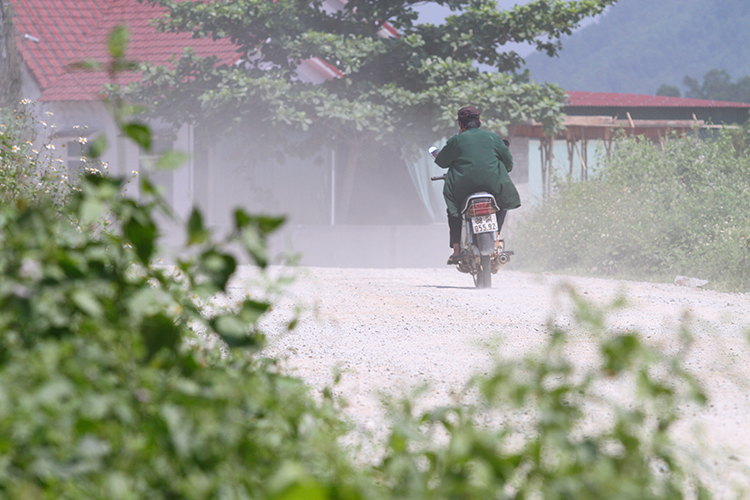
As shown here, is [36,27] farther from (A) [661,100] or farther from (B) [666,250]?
(A) [661,100]

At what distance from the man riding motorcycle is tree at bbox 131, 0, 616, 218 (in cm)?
371

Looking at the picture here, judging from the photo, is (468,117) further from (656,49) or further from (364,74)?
(656,49)

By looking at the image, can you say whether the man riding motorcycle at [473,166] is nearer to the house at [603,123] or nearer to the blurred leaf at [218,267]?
the house at [603,123]

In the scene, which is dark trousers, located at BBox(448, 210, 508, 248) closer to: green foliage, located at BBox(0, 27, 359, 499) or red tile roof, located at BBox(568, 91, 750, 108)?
green foliage, located at BBox(0, 27, 359, 499)

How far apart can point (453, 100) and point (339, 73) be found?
2.18m

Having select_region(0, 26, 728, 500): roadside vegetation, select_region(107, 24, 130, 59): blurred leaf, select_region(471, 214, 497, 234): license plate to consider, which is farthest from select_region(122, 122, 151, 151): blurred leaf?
select_region(471, 214, 497, 234): license plate

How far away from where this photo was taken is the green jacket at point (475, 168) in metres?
7.50

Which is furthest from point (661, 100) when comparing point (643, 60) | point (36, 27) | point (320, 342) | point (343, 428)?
point (643, 60)

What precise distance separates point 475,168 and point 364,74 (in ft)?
18.0

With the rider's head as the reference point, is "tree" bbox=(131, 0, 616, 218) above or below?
above

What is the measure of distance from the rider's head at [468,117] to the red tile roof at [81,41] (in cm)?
607

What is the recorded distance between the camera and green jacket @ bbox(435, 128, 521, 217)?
750 centimetres

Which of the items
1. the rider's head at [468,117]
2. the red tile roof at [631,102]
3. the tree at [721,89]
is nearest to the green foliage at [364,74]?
the rider's head at [468,117]

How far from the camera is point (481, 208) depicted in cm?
745
